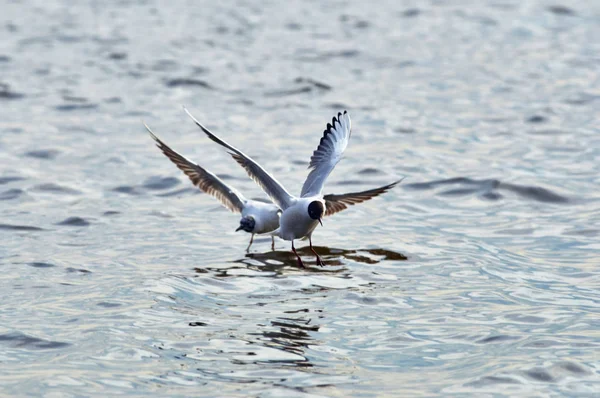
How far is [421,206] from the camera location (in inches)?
521

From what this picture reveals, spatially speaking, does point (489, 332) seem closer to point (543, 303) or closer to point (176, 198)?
point (543, 303)

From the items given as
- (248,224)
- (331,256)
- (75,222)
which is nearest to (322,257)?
(331,256)

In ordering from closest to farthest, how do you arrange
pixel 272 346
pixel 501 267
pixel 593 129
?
pixel 272 346, pixel 501 267, pixel 593 129

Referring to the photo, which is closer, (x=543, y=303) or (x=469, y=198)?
(x=543, y=303)

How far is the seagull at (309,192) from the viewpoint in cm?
1058

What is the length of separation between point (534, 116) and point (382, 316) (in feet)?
30.4

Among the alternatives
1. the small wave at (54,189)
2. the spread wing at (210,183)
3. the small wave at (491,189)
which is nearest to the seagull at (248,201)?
the spread wing at (210,183)

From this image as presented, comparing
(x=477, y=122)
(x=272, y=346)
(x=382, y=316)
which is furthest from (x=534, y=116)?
(x=272, y=346)

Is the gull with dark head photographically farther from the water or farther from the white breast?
the white breast

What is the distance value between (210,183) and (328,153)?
152 centimetres

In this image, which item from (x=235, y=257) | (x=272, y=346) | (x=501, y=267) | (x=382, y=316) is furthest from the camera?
(x=235, y=257)

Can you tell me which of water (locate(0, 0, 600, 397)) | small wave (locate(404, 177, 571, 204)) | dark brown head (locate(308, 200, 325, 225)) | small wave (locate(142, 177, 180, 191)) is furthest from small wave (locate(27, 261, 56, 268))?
small wave (locate(404, 177, 571, 204))

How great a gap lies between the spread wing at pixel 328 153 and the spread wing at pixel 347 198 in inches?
8.2

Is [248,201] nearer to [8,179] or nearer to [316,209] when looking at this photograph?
[316,209]
